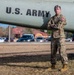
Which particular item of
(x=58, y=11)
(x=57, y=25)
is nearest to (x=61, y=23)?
(x=57, y=25)

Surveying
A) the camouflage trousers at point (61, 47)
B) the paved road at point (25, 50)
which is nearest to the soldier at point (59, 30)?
the camouflage trousers at point (61, 47)

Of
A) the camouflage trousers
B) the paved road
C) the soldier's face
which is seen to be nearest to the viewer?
the soldier's face

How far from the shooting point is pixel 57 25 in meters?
8.14

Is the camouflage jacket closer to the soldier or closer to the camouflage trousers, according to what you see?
the soldier

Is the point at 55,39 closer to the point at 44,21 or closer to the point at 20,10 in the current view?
the point at 44,21

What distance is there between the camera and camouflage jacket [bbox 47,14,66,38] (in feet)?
26.6

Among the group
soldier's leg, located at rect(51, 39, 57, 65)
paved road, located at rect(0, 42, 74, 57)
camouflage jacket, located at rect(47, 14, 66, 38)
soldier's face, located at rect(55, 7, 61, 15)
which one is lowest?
paved road, located at rect(0, 42, 74, 57)

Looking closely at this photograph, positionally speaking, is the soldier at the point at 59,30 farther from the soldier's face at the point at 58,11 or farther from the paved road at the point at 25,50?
the paved road at the point at 25,50

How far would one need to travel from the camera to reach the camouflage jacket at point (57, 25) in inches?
320

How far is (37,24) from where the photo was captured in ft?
28.5

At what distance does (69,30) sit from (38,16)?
41.3 inches

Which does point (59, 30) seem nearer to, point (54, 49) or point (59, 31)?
point (59, 31)

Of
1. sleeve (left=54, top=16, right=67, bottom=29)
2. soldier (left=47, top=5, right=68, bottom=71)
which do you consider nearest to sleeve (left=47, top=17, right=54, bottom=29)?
soldier (left=47, top=5, right=68, bottom=71)

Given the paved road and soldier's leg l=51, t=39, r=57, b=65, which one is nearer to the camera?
soldier's leg l=51, t=39, r=57, b=65
